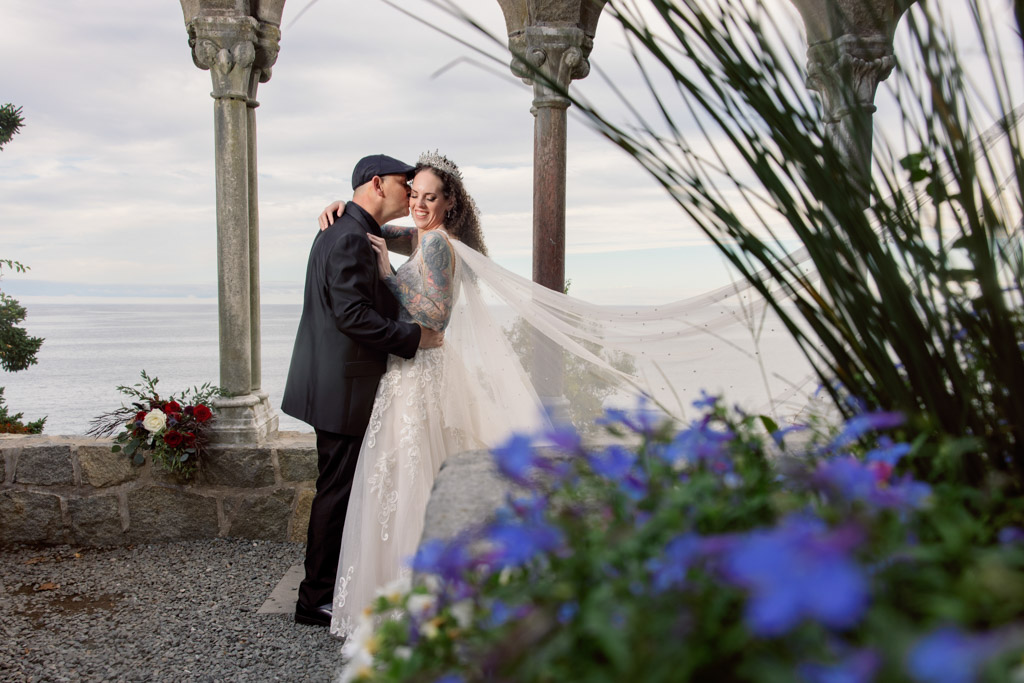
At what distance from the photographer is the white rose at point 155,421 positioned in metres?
3.66

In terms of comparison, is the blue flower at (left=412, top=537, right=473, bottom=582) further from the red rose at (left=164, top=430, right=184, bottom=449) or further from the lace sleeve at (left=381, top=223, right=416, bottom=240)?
the red rose at (left=164, top=430, right=184, bottom=449)

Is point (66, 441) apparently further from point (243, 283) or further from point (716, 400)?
point (716, 400)

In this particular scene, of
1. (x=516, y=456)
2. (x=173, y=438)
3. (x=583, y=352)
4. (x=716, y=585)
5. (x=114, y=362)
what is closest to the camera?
(x=716, y=585)

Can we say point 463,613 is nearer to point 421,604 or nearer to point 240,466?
point 421,604

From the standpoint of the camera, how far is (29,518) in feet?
12.5

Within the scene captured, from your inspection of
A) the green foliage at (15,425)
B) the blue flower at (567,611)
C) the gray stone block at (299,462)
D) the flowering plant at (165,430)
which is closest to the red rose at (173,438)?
the flowering plant at (165,430)

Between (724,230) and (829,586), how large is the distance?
0.50m

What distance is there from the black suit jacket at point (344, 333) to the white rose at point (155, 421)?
1.17 metres

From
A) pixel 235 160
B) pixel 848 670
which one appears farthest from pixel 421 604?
pixel 235 160

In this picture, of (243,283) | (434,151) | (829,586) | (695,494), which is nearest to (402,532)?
(434,151)

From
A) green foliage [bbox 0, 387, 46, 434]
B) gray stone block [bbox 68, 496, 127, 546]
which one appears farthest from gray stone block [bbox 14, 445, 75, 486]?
green foliage [bbox 0, 387, 46, 434]

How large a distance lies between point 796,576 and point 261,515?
12.6 ft

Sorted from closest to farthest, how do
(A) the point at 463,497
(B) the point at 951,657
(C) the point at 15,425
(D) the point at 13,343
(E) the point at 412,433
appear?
(B) the point at 951,657 < (A) the point at 463,497 < (E) the point at 412,433 < (C) the point at 15,425 < (D) the point at 13,343

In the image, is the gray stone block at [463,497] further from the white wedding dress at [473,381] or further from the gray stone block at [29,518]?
the gray stone block at [29,518]
